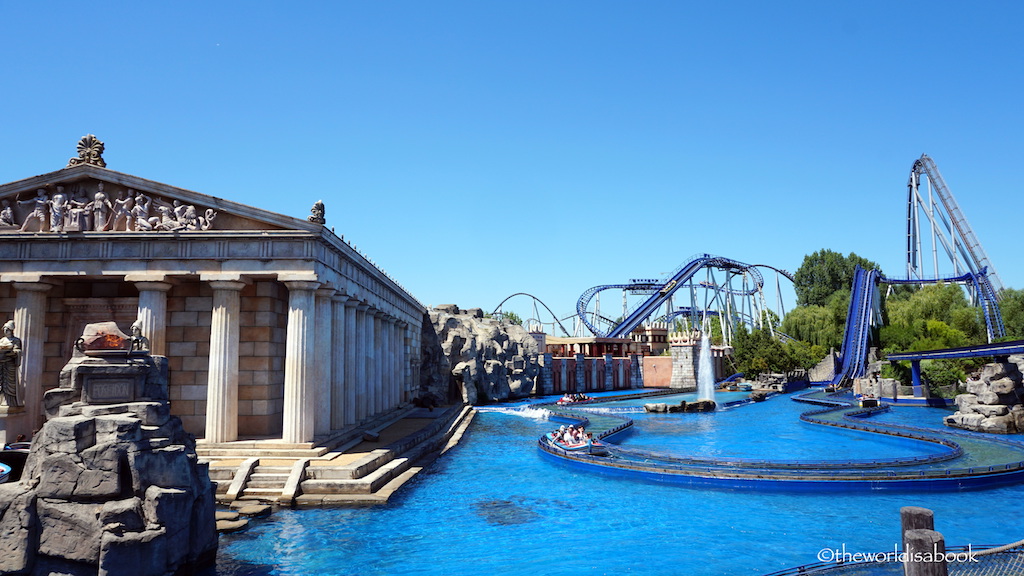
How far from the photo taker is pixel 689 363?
7050cm

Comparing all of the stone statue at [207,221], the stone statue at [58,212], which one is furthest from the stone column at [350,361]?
the stone statue at [58,212]

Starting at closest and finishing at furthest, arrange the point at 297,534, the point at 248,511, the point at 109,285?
1. the point at 297,534
2. the point at 248,511
3. the point at 109,285

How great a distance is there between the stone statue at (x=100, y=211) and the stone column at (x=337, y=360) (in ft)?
A: 22.9

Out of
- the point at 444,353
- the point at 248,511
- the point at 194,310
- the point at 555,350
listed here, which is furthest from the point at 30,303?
the point at 555,350

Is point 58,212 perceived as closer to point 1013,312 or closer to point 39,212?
point 39,212

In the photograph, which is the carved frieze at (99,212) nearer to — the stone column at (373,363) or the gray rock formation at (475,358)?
the stone column at (373,363)

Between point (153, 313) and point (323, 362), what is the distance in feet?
16.7

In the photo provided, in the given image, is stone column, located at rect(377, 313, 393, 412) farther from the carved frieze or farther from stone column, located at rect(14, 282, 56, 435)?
stone column, located at rect(14, 282, 56, 435)

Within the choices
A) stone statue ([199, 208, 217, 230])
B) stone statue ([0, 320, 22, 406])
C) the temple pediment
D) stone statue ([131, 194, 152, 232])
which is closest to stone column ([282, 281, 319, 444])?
the temple pediment

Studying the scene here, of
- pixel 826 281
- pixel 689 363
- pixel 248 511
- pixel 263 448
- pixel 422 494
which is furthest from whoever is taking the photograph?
pixel 826 281

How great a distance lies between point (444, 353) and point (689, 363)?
3139 cm

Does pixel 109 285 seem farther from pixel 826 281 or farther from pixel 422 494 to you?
pixel 826 281

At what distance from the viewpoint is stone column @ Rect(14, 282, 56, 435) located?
19.4m

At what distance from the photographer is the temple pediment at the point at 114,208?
1948 cm
